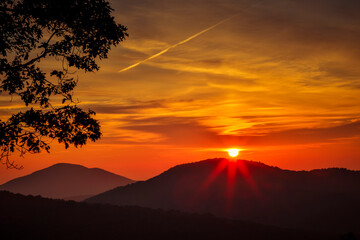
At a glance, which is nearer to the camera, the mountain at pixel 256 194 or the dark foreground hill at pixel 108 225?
the dark foreground hill at pixel 108 225

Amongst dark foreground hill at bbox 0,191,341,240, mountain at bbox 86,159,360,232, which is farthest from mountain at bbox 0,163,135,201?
dark foreground hill at bbox 0,191,341,240

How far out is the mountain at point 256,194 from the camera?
46.2 metres

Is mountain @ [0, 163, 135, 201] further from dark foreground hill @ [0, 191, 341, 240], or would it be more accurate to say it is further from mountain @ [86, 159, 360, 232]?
dark foreground hill @ [0, 191, 341, 240]

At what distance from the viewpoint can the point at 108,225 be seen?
26.8 meters

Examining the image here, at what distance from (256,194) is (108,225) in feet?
108

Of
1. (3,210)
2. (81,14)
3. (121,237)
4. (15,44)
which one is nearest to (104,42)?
(81,14)

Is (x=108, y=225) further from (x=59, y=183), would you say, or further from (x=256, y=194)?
(x=59, y=183)

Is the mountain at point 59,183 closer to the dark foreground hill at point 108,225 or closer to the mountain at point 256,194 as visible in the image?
the mountain at point 256,194

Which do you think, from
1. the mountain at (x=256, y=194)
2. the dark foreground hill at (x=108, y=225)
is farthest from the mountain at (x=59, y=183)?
the dark foreground hill at (x=108, y=225)

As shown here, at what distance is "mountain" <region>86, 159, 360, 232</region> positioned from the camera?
152 feet

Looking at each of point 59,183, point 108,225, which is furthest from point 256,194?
point 59,183

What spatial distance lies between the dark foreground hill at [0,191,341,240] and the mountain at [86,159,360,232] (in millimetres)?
17052

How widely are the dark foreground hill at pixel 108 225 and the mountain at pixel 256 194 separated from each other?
17.1m

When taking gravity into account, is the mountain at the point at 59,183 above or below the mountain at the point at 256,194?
above
